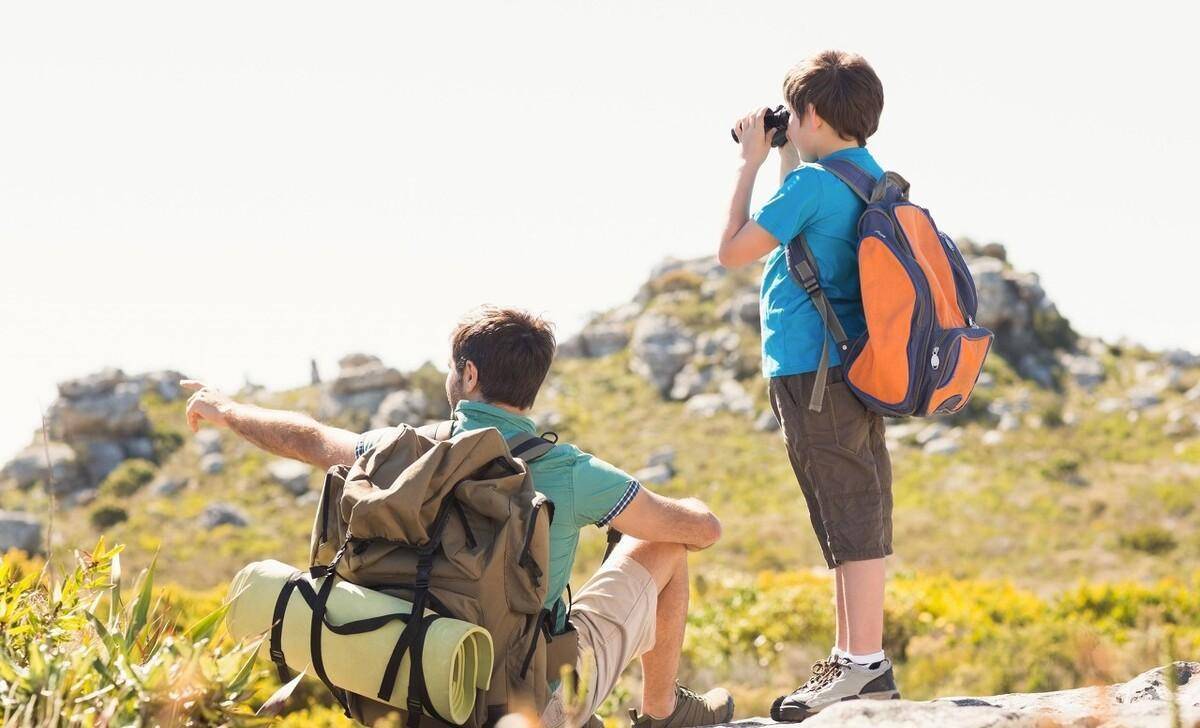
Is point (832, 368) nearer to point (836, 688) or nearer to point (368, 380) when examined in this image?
point (836, 688)

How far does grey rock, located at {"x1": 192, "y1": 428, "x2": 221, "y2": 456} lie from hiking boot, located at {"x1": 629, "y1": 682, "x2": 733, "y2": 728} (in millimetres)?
26121

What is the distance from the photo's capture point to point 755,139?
3.51m

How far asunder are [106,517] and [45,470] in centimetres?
309

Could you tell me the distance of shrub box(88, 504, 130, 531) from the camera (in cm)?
2433

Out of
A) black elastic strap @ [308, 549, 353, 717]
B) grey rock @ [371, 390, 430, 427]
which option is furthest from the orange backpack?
grey rock @ [371, 390, 430, 427]

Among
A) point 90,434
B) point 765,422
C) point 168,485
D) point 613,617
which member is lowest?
point 168,485

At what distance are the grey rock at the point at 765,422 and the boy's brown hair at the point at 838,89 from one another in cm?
2477

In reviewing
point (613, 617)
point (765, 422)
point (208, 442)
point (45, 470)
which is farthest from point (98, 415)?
point (613, 617)

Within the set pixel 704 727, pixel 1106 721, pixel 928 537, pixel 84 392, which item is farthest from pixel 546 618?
pixel 84 392

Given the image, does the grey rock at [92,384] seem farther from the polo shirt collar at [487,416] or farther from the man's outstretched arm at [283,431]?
the polo shirt collar at [487,416]

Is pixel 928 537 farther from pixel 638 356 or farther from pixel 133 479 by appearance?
pixel 133 479

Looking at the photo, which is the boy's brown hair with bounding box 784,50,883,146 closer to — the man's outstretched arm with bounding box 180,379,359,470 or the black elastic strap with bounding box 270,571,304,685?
the man's outstretched arm with bounding box 180,379,359,470

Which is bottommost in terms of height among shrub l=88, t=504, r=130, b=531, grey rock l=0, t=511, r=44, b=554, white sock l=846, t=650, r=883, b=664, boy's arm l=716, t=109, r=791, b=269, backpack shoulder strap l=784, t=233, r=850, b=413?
shrub l=88, t=504, r=130, b=531

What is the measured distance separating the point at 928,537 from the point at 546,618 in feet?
57.2
